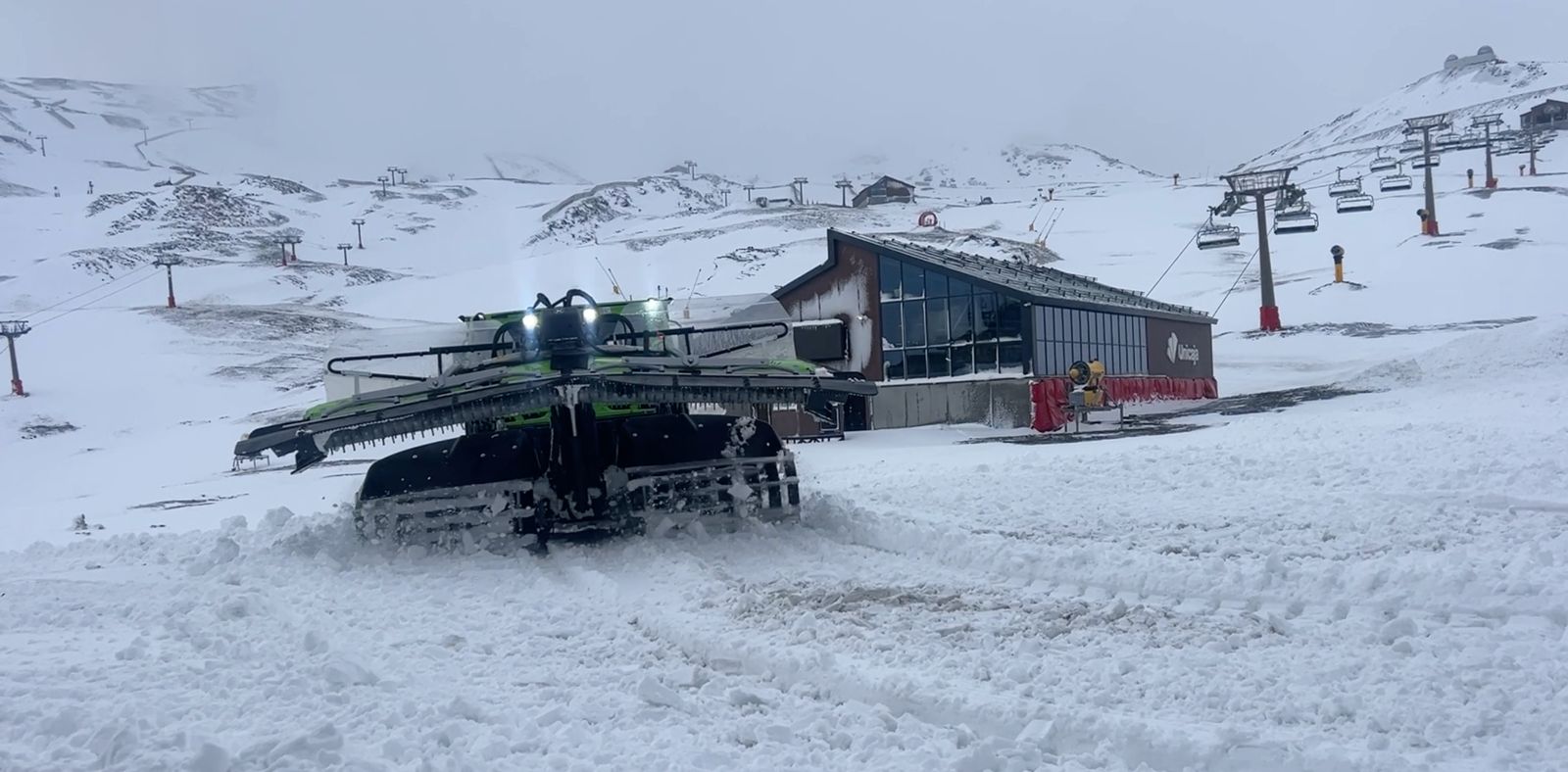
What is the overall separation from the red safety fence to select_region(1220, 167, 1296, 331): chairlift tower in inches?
273

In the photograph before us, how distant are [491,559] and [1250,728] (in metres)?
5.27

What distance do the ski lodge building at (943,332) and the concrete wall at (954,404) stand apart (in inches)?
0.9

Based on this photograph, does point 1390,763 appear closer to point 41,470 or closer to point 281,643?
point 281,643

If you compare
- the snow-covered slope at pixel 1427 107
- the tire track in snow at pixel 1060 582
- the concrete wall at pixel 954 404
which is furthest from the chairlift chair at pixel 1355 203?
the snow-covered slope at pixel 1427 107

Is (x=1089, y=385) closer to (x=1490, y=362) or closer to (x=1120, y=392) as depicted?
(x=1120, y=392)

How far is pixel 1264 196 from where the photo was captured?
37156mm

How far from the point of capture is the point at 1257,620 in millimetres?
5141

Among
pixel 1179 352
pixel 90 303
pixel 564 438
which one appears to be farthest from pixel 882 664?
pixel 90 303

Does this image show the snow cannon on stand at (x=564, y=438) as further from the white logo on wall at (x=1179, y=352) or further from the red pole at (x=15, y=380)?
the red pole at (x=15, y=380)

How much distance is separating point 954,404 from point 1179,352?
1085 centimetres

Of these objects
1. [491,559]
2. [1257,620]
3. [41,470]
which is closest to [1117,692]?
[1257,620]

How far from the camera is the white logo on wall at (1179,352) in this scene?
32.5m

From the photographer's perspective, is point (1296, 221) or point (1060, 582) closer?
point (1060, 582)

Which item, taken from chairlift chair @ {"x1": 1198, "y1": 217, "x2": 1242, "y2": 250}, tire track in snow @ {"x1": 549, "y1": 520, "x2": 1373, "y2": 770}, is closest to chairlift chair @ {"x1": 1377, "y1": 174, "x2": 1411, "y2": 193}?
chairlift chair @ {"x1": 1198, "y1": 217, "x2": 1242, "y2": 250}
